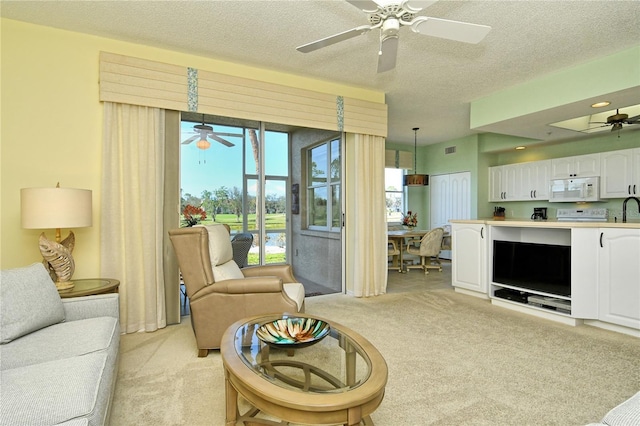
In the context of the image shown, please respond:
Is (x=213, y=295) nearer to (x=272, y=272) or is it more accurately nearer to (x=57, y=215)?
(x=272, y=272)

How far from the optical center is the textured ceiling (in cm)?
263

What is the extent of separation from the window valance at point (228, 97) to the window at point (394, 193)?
11.8 ft

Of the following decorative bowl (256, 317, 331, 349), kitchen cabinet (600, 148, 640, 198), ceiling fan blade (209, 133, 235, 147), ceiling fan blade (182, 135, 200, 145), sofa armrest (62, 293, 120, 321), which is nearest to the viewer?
decorative bowl (256, 317, 331, 349)

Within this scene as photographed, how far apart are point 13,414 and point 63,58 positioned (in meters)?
3.05

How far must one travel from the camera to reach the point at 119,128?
10.3ft

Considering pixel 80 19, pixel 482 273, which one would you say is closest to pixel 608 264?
pixel 482 273

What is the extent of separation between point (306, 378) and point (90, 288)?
6.56 ft

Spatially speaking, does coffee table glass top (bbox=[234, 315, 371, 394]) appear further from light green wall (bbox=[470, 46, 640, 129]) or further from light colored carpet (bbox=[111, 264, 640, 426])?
light green wall (bbox=[470, 46, 640, 129])

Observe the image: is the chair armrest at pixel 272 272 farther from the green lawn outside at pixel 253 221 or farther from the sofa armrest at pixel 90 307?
the sofa armrest at pixel 90 307

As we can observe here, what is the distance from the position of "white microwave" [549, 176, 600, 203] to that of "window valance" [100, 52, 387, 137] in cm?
361

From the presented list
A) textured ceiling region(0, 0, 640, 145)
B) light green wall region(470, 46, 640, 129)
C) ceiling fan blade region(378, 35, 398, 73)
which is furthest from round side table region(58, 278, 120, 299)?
light green wall region(470, 46, 640, 129)

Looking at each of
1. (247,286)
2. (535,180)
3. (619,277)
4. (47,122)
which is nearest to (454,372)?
(247,286)

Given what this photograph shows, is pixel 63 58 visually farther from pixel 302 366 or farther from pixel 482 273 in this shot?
pixel 482 273

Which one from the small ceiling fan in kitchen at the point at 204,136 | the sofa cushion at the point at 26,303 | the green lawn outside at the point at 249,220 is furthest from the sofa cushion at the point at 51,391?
the small ceiling fan in kitchen at the point at 204,136
